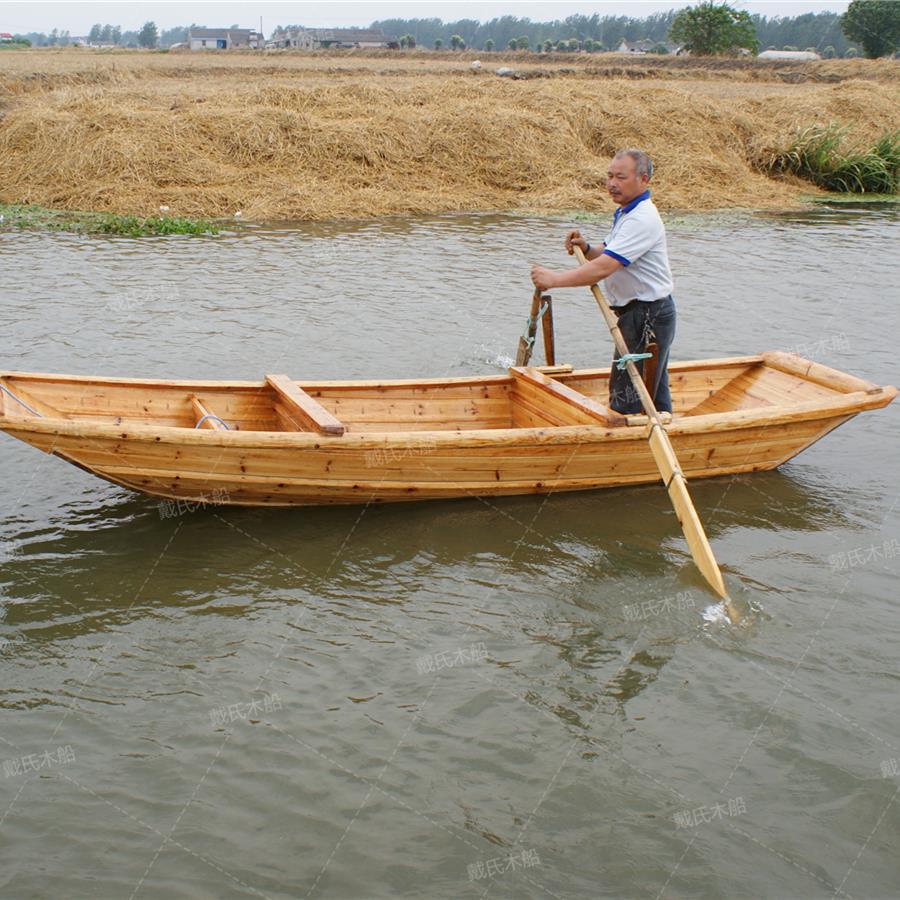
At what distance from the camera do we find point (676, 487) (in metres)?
5.91

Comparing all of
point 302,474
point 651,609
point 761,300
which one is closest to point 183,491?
point 302,474

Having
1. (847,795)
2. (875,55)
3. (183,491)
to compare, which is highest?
(875,55)

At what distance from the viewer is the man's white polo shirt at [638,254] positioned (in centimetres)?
621

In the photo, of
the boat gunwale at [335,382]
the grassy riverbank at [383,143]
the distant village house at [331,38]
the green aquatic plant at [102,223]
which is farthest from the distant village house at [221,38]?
the boat gunwale at [335,382]

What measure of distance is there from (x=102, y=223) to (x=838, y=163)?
52.0 ft

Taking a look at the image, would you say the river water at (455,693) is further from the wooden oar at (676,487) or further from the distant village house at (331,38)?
the distant village house at (331,38)

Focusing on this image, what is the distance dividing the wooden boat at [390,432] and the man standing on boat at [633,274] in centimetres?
38

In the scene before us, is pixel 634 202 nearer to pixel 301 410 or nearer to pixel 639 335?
pixel 639 335

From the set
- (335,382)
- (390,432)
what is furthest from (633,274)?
(335,382)

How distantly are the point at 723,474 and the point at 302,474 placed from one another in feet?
10.7

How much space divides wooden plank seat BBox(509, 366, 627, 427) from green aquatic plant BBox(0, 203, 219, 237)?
9814mm

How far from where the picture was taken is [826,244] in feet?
53.5

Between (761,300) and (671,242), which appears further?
(671,242)

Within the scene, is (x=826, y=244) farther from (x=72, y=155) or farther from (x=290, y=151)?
(x=72, y=155)
